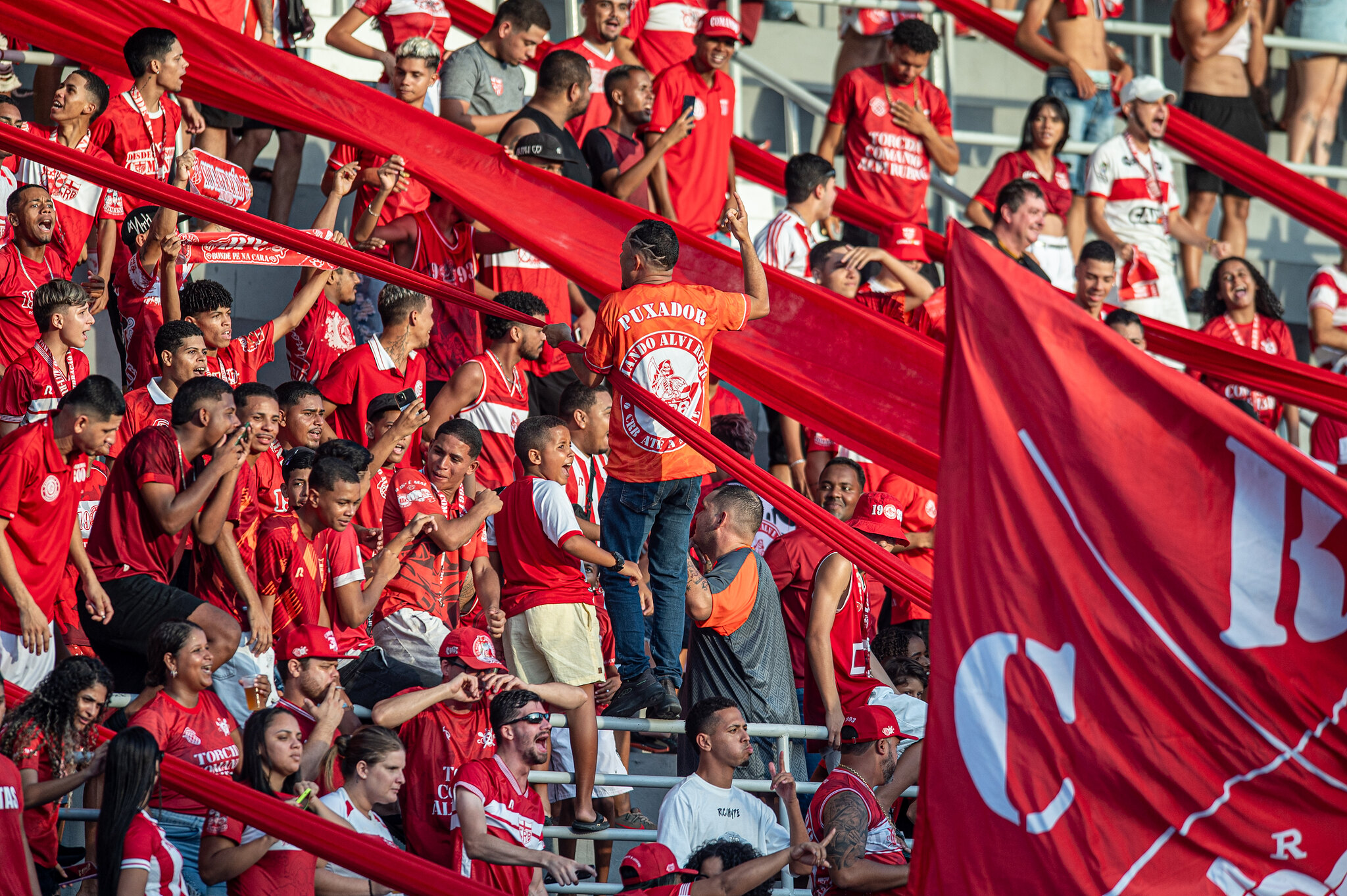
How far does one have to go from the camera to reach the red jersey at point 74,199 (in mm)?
8062

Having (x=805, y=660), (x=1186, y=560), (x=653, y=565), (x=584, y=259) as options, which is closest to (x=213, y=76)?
(x=584, y=259)

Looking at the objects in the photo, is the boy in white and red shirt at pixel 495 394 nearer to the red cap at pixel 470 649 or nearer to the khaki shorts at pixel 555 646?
the khaki shorts at pixel 555 646

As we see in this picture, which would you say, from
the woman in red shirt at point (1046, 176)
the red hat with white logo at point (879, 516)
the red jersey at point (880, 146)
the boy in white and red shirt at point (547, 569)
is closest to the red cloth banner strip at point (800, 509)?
the boy in white and red shirt at point (547, 569)

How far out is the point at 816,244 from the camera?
29.8 ft

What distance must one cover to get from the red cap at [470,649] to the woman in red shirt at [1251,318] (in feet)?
17.9

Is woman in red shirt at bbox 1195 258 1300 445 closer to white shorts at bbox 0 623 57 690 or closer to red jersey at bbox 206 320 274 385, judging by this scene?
red jersey at bbox 206 320 274 385

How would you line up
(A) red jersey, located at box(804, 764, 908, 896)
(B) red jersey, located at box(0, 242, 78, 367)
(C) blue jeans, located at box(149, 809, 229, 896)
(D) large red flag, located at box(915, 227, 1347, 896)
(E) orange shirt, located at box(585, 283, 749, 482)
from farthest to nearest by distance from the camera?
(B) red jersey, located at box(0, 242, 78, 367) → (E) orange shirt, located at box(585, 283, 749, 482) → (A) red jersey, located at box(804, 764, 908, 896) → (C) blue jeans, located at box(149, 809, 229, 896) → (D) large red flag, located at box(915, 227, 1347, 896)

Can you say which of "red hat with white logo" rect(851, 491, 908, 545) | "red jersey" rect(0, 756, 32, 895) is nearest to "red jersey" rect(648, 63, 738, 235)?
Result: "red hat with white logo" rect(851, 491, 908, 545)

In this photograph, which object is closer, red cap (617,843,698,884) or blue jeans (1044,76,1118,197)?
red cap (617,843,698,884)

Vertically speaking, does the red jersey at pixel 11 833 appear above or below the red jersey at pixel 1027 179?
below

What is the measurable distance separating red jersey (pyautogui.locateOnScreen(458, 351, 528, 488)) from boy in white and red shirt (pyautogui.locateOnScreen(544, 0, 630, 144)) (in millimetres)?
2234

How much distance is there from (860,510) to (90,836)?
3.46 metres

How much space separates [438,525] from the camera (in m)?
6.75

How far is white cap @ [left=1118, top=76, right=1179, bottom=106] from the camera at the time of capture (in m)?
10.6
